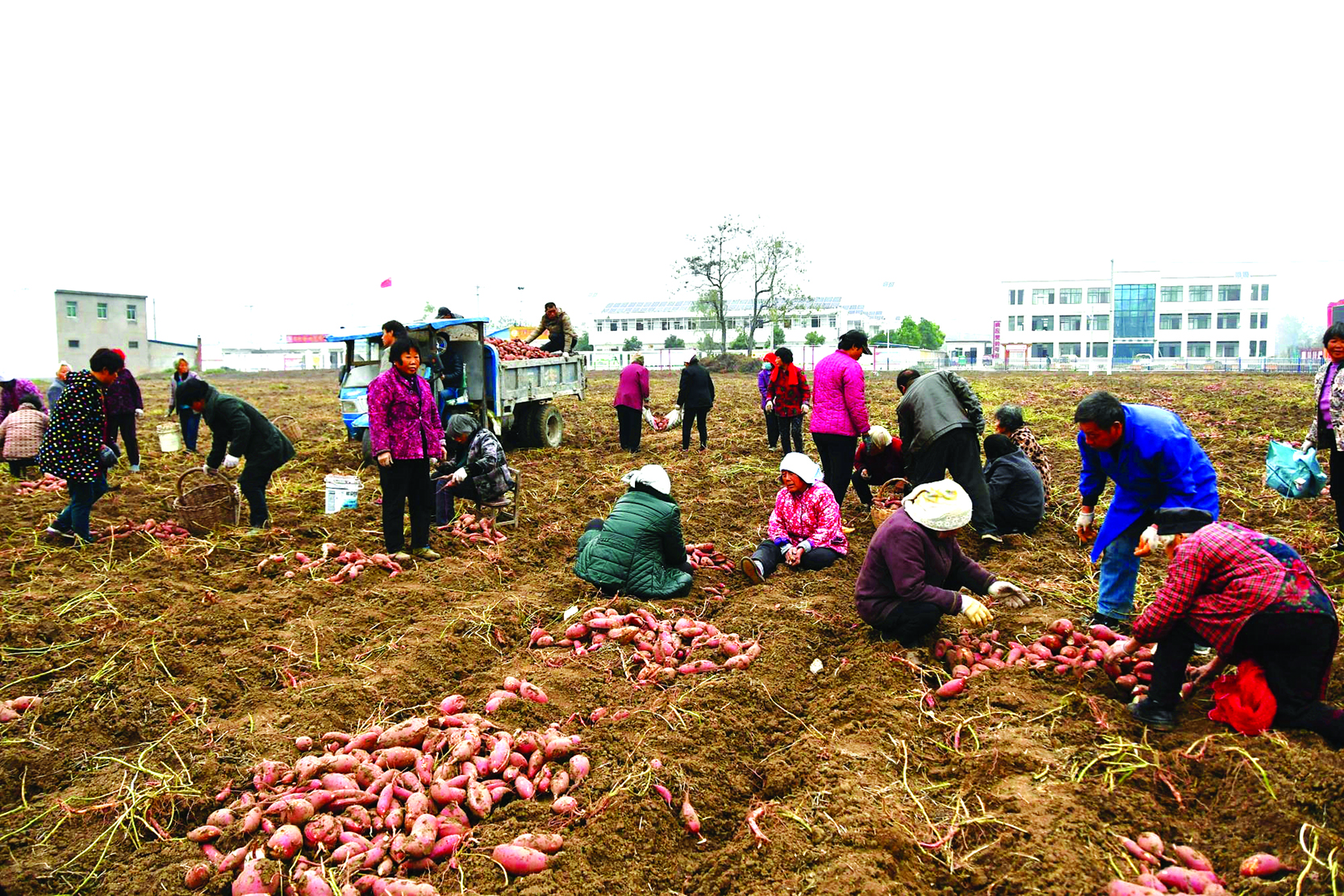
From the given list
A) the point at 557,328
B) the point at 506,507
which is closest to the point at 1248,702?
the point at 506,507

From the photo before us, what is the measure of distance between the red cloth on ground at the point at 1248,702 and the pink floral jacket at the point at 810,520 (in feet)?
9.90

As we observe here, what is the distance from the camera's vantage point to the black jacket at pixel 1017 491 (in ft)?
23.0

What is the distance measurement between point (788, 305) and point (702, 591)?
1801 inches

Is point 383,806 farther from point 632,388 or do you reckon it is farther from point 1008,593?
point 632,388

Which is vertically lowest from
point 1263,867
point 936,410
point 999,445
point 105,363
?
point 1263,867

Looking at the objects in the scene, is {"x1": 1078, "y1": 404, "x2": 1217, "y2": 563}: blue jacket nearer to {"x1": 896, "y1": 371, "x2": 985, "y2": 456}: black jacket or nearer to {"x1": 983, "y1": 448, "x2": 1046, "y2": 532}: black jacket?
{"x1": 896, "y1": 371, "x2": 985, "y2": 456}: black jacket

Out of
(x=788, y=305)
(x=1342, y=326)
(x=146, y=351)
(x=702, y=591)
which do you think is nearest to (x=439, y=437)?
(x=702, y=591)

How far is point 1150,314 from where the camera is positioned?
64938 millimetres

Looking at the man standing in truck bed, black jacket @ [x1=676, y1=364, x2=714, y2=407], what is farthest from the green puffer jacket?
the man standing in truck bed

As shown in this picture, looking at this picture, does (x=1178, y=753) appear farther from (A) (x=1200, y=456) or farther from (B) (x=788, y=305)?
(B) (x=788, y=305)

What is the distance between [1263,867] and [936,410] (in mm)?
4254

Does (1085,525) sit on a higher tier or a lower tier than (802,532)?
higher

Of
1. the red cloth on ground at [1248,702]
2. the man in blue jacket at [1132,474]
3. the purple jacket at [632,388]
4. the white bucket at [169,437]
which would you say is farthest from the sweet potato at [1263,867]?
the white bucket at [169,437]

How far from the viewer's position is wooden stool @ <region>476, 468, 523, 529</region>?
7781 millimetres
